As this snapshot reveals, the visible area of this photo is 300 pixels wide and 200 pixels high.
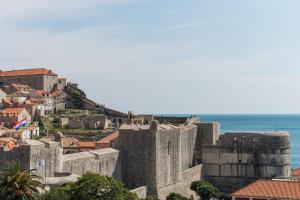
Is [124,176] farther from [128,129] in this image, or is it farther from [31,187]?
[31,187]

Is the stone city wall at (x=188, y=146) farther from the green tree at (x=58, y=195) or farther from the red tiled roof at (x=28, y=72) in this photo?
the red tiled roof at (x=28, y=72)

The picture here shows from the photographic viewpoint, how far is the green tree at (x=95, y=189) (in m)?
30.1

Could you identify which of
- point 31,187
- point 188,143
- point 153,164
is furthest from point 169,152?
point 31,187

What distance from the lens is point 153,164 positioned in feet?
142

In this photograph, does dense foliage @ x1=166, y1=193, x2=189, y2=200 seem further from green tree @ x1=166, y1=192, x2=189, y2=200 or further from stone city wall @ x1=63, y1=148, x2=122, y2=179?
stone city wall @ x1=63, y1=148, x2=122, y2=179

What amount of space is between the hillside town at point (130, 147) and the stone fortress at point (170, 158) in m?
0.06

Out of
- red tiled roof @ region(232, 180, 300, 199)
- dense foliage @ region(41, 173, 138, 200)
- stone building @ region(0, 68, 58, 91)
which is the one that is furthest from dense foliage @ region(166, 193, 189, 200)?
stone building @ region(0, 68, 58, 91)

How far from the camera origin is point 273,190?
44156 millimetres

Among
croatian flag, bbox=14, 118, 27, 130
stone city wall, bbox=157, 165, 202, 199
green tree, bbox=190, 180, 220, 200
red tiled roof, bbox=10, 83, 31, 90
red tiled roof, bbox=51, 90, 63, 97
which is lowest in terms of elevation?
green tree, bbox=190, 180, 220, 200

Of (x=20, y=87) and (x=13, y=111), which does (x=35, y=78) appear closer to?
(x=20, y=87)

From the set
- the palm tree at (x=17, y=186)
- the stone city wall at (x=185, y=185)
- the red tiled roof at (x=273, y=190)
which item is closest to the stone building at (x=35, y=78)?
the stone city wall at (x=185, y=185)

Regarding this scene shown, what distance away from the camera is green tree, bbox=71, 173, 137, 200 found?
98.6ft

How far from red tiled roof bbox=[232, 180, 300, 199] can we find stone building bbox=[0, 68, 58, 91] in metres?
50.1

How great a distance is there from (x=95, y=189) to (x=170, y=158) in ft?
54.8
